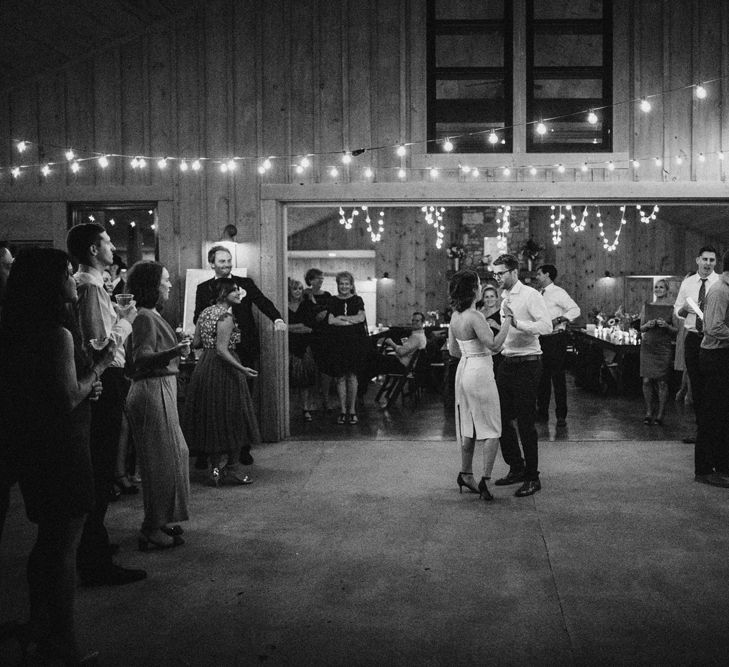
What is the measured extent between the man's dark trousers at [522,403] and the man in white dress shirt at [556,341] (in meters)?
2.24

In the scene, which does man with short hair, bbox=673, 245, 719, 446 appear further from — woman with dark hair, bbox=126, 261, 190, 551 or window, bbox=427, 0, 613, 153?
woman with dark hair, bbox=126, 261, 190, 551

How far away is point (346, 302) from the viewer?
814 cm

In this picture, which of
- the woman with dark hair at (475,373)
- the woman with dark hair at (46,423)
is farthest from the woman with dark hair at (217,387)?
the woman with dark hair at (46,423)

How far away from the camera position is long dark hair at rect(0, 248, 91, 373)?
99.3 inches

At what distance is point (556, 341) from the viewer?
24.3ft

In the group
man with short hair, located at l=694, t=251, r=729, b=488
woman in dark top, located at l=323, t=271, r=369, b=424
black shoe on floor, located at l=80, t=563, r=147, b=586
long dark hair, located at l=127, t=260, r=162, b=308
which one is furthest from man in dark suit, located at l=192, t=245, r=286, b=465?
man with short hair, located at l=694, t=251, r=729, b=488

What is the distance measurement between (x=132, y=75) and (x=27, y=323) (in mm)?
5143

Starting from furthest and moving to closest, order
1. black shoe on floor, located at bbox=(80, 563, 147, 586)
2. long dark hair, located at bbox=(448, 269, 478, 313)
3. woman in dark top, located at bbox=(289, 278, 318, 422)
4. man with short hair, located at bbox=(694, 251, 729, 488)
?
woman in dark top, located at bbox=(289, 278, 318, 422) → man with short hair, located at bbox=(694, 251, 729, 488) → long dark hair, located at bbox=(448, 269, 478, 313) → black shoe on floor, located at bbox=(80, 563, 147, 586)

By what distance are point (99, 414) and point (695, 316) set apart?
4940mm

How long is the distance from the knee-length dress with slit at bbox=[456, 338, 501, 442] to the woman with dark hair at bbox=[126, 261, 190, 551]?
1.86 meters

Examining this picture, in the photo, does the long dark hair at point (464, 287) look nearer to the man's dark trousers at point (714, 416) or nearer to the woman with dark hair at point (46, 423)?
the man's dark trousers at point (714, 416)

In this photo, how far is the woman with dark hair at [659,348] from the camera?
298 inches

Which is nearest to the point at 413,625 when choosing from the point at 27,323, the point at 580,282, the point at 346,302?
the point at 27,323

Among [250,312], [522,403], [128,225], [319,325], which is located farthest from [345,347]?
[522,403]
